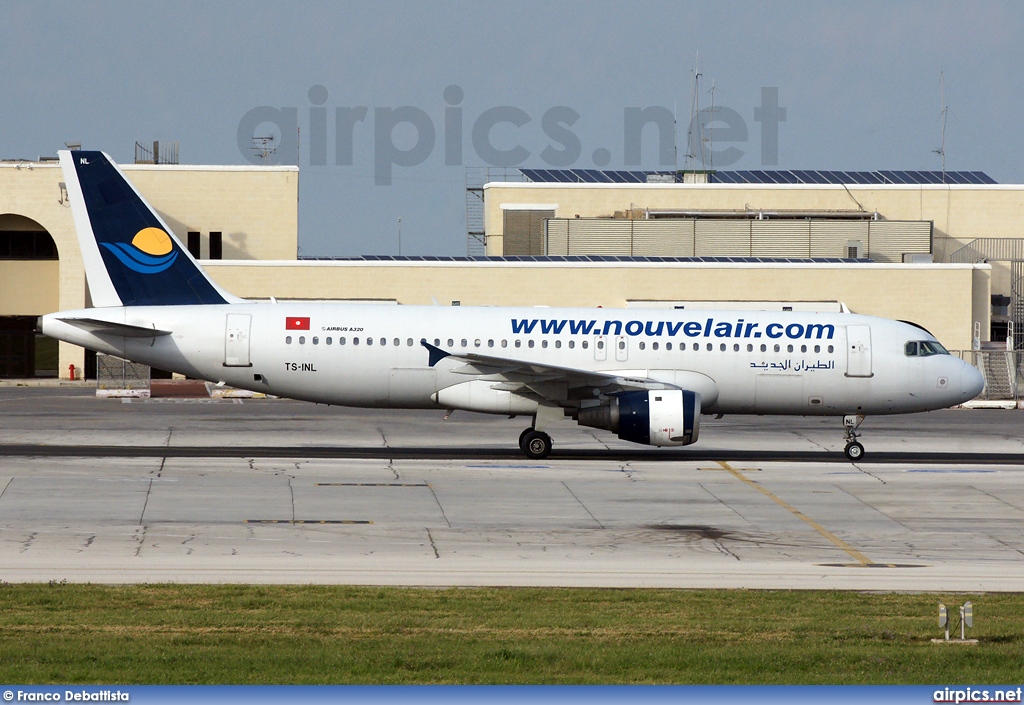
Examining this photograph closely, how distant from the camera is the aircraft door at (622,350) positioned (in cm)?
3266

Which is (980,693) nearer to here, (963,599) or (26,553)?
(963,599)

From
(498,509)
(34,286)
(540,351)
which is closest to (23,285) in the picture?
(34,286)

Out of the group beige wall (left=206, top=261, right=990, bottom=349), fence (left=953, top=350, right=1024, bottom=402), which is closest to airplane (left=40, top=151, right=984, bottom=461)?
fence (left=953, top=350, right=1024, bottom=402)

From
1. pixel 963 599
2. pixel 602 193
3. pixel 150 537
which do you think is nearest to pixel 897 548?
pixel 963 599

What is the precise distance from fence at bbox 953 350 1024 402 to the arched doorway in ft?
155

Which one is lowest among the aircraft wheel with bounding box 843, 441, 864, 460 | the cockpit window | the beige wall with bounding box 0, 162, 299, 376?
the aircraft wheel with bounding box 843, 441, 864, 460

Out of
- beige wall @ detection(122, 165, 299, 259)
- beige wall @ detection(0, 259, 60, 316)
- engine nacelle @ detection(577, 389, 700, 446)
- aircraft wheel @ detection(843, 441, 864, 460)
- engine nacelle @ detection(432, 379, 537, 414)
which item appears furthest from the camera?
beige wall @ detection(0, 259, 60, 316)

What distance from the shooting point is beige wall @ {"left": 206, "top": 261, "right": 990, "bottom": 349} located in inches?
2399

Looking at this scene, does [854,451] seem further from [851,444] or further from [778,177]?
[778,177]

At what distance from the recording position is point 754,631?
44.5 feet

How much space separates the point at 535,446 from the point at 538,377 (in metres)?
2.02

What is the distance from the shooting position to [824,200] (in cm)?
7175

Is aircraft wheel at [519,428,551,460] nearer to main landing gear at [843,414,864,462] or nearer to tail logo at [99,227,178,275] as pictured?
main landing gear at [843,414,864,462]

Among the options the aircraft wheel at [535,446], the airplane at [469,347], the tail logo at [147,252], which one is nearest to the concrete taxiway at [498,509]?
the aircraft wheel at [535,446]
